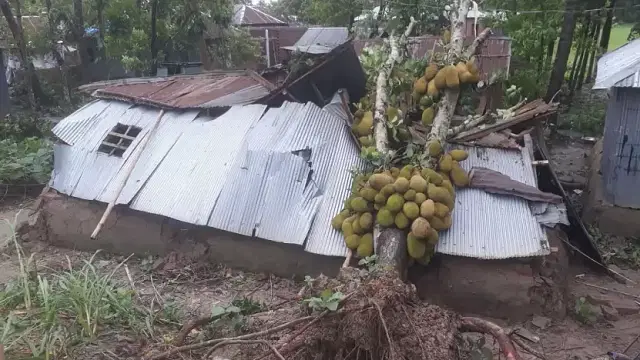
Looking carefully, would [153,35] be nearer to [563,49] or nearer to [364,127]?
[364,127]

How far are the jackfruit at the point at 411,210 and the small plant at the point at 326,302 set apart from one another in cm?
219

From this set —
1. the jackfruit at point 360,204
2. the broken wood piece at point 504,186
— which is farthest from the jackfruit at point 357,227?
the broken wood piece at point 504,186

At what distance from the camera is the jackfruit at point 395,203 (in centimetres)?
624

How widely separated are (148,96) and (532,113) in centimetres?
583

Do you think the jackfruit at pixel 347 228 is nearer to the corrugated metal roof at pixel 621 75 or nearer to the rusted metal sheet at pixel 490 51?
the corrugated metal roof at pixel 621 75

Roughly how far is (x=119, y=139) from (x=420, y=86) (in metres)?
4.59

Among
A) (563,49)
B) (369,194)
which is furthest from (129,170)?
(563,49)

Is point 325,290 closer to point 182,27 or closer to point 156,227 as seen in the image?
point 156,227

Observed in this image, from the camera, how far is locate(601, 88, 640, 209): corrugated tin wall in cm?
859

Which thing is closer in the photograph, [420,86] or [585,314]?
[585,314]

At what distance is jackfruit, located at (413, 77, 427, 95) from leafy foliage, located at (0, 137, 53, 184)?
6.97m

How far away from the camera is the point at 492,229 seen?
261 inches

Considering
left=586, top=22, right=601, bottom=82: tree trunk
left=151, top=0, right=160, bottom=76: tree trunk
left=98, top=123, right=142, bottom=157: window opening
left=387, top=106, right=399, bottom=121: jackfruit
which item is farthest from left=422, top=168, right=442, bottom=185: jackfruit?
left=586, top=22, right=601, bottom=82: tree trunk

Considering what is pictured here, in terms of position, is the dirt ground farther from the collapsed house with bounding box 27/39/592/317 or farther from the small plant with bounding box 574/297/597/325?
the collapsed house with bounding box 27/39/592/317
